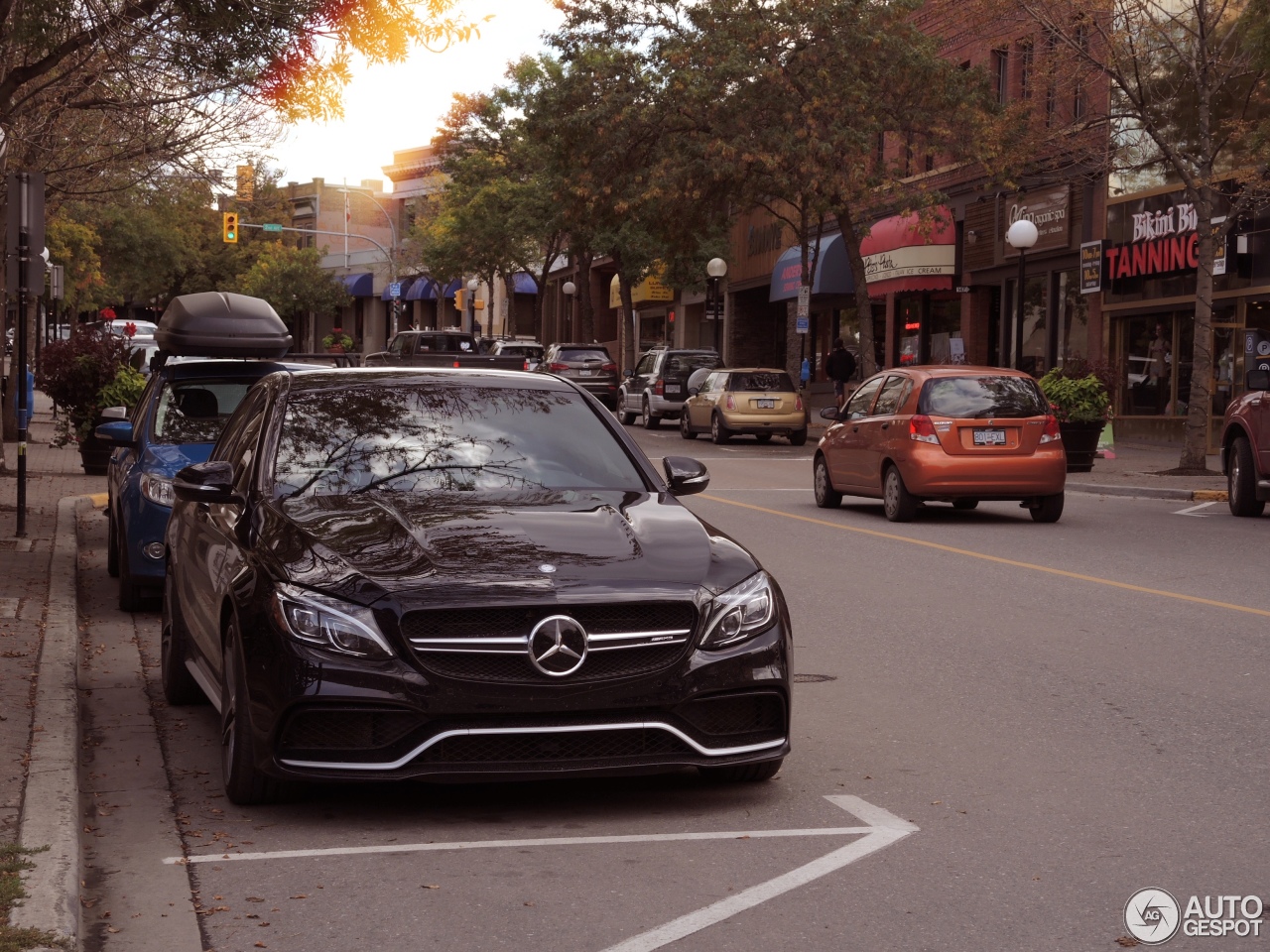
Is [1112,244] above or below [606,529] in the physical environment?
above

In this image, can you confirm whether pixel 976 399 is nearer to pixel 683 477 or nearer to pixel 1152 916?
pixel 683 477

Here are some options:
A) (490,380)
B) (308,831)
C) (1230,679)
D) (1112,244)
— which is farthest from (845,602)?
(1112,244)

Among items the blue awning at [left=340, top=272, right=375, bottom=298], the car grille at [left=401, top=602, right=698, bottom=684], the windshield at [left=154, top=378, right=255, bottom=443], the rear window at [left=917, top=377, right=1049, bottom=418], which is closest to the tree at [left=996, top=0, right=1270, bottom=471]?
the rear window at [left=917, top=377, right=1049, bottom=418]

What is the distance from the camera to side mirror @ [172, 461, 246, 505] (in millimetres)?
7195

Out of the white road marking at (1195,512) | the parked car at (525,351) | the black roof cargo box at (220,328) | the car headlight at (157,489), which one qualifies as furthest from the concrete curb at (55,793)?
the parked car at (525,351)

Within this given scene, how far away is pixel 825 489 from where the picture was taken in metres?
20.8

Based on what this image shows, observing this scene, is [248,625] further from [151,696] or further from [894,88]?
[894,88]

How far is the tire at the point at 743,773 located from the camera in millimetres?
6570

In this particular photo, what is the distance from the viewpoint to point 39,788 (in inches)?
248

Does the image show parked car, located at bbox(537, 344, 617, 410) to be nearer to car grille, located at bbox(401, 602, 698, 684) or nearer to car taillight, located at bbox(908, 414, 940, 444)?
car taillight, located at bbox(908, 414, 940, 444)

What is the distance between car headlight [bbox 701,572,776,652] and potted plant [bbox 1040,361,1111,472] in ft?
66.1

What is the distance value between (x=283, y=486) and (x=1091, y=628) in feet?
18.9

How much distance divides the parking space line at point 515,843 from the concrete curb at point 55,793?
0.40 m

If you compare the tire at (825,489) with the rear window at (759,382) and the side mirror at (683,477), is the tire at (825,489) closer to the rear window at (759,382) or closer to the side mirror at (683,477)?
the side mirror at (683,477)
